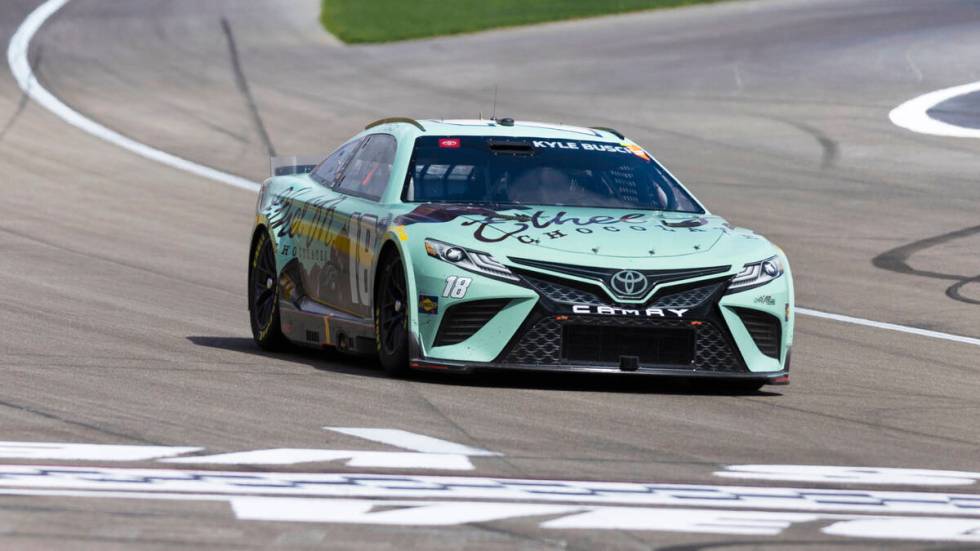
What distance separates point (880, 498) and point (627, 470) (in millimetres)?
932

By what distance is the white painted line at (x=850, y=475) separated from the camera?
7.37 metres

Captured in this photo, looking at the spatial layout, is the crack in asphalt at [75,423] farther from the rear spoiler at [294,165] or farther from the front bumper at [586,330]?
the rear spoiler at [294,165]

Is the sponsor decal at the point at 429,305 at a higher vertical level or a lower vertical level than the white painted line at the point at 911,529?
lower

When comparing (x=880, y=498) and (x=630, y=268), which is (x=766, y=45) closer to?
(x=630, y=268)

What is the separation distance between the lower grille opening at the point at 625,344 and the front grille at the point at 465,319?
0.35m

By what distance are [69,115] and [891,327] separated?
1797cm

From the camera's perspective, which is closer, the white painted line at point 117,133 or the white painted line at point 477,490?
the white painted line at point 477,490

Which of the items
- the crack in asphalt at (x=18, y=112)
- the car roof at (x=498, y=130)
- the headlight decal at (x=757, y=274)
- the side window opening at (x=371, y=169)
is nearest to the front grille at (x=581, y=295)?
the headlight decal at (x=757, y=274)

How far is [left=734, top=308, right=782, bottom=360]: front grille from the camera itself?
9906mm

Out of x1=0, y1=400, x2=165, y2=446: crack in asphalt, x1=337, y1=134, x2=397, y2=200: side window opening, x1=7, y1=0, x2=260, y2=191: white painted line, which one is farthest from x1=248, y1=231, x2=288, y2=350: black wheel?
x1=7, y1=0, x2=260, y2=191: white painted line

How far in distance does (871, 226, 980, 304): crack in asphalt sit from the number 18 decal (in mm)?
6422

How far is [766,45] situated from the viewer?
3472cm

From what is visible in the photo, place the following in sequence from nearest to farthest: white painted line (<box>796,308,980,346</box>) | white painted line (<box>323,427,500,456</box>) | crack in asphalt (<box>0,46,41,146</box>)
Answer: white painted line (<box>323,427,500,456</box>)
white painted line (<box>796,308,980,346</box>)
crack in asphalt (<box>0,46,41,146</box>)

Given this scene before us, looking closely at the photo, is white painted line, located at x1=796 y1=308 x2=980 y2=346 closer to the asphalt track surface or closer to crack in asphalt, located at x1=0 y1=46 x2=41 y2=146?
the asphalt track surface
